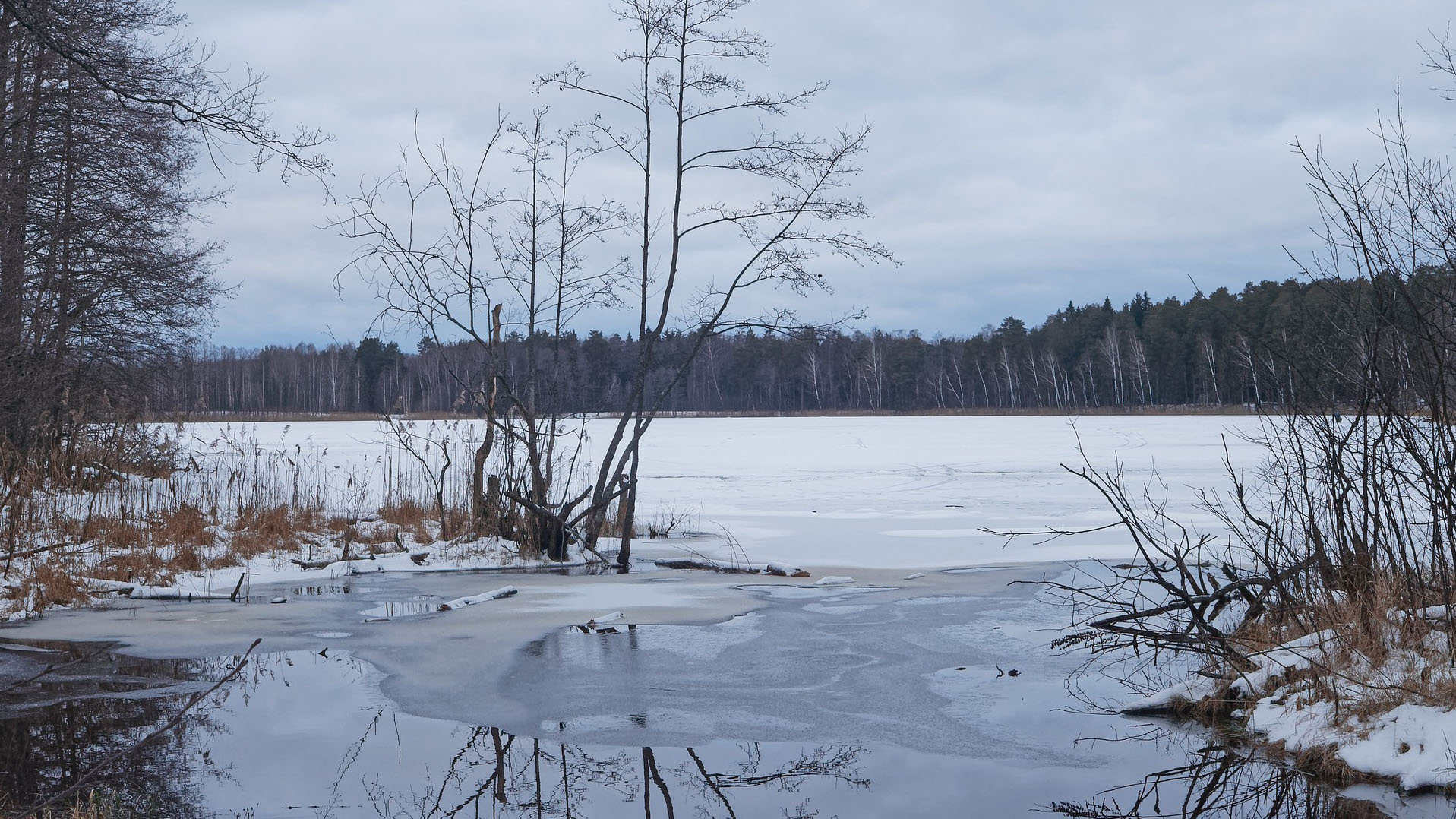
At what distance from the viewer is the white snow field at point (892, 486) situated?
11.8 m

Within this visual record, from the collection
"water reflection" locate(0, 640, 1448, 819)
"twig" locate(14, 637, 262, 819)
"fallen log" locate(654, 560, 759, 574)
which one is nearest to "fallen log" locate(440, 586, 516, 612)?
"fallen log" locate(654, 560, 759, 574)

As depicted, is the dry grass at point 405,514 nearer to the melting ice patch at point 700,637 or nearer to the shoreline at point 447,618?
the shoreline at point 447,618

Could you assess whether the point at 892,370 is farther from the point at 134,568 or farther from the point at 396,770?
the point at 396,770

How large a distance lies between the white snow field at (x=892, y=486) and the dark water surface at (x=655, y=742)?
1.57 m

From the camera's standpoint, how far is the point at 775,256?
10.9 m

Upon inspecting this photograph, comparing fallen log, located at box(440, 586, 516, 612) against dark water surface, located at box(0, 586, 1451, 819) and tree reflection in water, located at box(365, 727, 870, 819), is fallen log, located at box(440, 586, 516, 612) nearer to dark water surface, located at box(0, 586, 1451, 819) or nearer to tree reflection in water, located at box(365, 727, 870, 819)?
dark water surface, located at box(0, 586, 1451, 819)

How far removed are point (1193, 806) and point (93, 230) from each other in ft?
48.0

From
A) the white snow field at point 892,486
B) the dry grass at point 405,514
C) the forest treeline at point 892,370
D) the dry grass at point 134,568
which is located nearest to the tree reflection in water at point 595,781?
the white snow field at point 892,486

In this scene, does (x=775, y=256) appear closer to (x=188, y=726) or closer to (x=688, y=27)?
(x=688, y=27)

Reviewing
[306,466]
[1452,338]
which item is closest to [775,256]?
[1452,338]

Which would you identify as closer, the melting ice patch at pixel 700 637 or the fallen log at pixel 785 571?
the melting ice patch at pixel 700 637

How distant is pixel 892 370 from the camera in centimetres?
8356

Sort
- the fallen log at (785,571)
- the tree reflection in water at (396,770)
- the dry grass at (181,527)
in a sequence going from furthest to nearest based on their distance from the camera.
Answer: the dry grass at (181,527), the fallen log at (785,571), the tree reflection in water at (396,770)

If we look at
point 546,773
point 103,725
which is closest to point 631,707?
point 546,773
